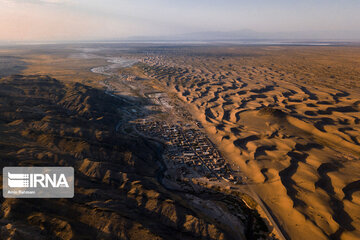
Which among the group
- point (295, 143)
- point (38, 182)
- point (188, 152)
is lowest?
point (188, 152)

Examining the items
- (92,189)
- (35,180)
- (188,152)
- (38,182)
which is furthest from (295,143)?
(35,180)

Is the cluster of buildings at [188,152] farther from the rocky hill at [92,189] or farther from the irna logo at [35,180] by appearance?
the irna logo at [35,180]

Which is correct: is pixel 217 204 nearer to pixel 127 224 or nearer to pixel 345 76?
pixel 127 224

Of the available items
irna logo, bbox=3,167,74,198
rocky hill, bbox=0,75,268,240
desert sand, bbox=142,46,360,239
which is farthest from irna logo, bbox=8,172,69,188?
desert sand, bbox=142,46,360,239

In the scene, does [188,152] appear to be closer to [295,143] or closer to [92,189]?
[92,189]

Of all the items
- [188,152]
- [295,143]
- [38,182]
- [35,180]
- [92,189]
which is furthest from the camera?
[295,143]

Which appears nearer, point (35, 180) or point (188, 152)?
point (35, 180)

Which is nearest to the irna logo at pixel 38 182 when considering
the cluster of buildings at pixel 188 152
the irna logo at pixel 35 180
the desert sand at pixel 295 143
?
the irna logo at pixel 35 180
